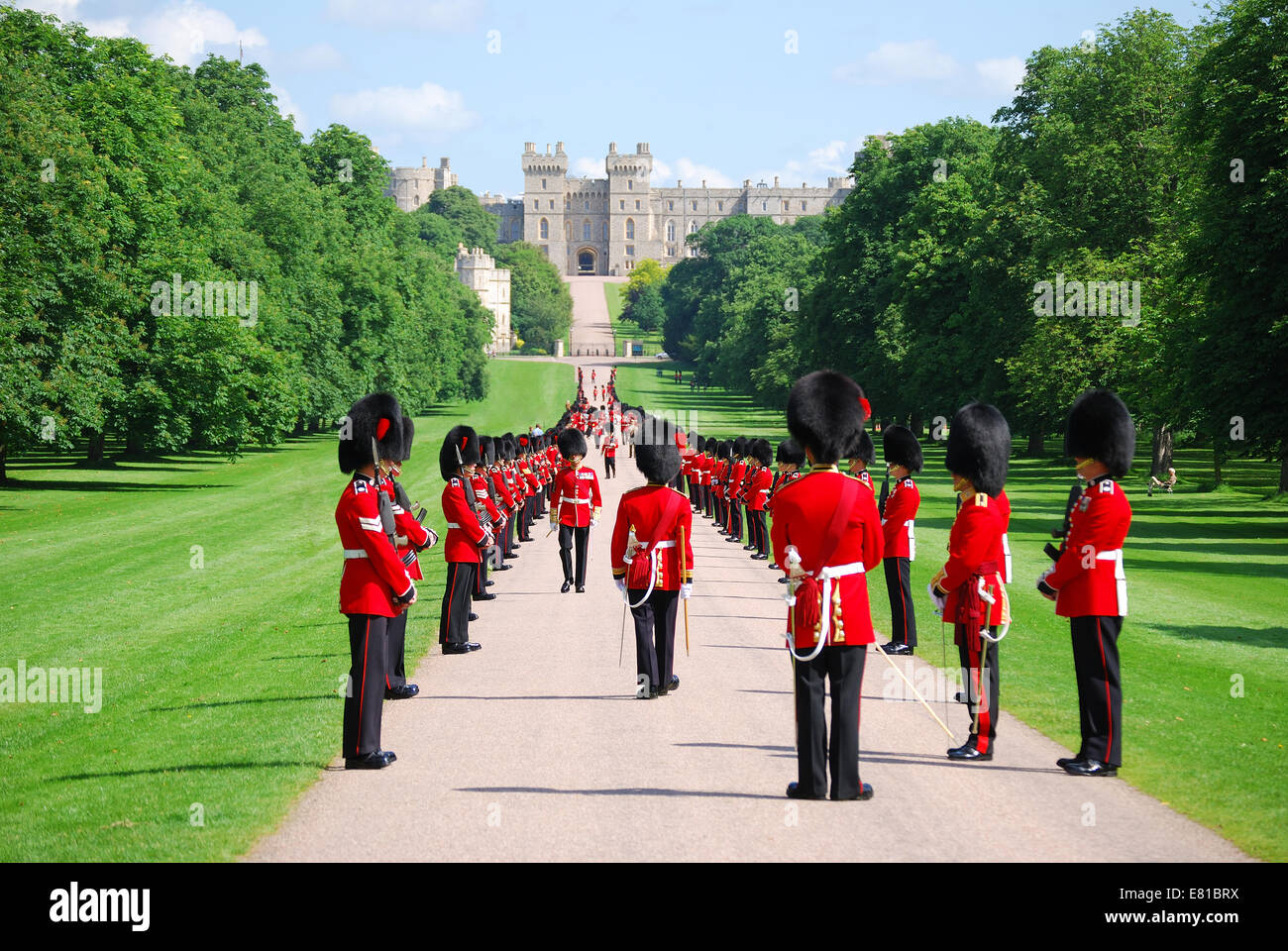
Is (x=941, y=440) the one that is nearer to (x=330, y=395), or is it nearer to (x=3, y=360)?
(x=330, y=395)

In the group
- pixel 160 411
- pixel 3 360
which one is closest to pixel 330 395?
pixel 160 411

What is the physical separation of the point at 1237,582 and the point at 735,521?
1032 centimetres

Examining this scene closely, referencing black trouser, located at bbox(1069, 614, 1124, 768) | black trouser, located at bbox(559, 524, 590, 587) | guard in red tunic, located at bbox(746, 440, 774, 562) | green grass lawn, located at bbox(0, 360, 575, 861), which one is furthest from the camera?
guard in red tunic, located at bbox(746, 440, 774, 562)

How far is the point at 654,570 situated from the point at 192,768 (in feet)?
13.8

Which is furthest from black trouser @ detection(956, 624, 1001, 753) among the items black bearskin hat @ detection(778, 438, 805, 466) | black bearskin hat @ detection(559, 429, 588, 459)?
black bearskin hat @ detection(778, 438, 805, 466)

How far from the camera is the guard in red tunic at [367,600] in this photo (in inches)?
381

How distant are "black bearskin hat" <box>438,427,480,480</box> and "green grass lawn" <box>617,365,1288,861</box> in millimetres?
5439

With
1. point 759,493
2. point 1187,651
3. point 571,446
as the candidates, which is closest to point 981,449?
point 1187,651

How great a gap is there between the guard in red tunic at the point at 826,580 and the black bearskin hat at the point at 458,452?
311 inches

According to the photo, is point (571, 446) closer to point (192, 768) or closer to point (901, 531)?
point (901, 531)

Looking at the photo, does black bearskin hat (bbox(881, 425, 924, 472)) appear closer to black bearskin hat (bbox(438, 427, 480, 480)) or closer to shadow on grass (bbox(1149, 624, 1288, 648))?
shadow on grass (bbox(1149, 624, 1288, 648))

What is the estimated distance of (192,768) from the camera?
10.1 metres

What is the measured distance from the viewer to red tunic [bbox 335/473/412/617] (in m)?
9.90

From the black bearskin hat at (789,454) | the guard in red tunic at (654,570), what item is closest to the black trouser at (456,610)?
the guard in red tunic at (654,570)
